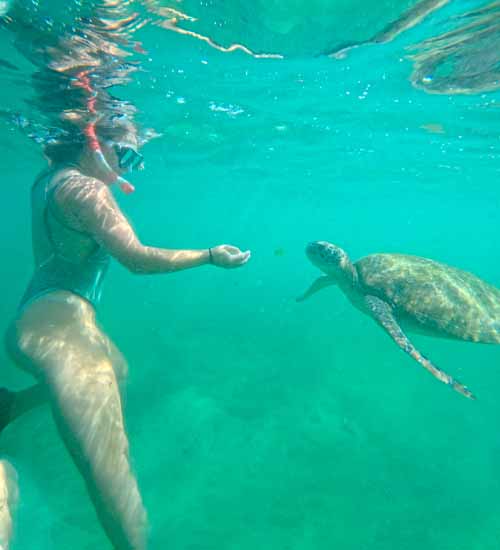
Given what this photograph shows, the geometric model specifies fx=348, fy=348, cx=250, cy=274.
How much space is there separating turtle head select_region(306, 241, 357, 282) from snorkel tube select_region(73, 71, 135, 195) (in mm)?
4342

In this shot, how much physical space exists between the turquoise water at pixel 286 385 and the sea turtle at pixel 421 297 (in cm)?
315

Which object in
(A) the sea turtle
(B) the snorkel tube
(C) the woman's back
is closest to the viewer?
(C) the woman's back

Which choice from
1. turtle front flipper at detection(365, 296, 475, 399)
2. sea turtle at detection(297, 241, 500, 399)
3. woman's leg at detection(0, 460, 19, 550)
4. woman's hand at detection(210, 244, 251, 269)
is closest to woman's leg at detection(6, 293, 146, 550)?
woman's leg at detection(0, 460, 19, 550)

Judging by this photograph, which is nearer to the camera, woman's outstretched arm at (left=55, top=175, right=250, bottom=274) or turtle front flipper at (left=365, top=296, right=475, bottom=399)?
woman's outstretched arm at (left=55, top=175, right=250, bottom=274)

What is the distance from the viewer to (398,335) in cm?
638

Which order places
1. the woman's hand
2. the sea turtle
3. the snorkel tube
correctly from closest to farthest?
the woman's hand < the snorkel tube < the sea turtle

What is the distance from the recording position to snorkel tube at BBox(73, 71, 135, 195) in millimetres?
5434

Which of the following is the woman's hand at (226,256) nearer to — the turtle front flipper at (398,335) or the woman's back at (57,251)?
the woman's back at (57,251)

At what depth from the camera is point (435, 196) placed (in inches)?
1412

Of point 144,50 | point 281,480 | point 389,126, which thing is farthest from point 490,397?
point 144,50

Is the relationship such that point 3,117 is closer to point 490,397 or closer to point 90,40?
point 90,40

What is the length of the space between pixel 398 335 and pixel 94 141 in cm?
688

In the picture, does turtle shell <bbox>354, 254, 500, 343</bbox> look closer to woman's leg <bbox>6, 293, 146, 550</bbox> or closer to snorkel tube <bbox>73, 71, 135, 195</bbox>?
snorkel tube <bbox>73, 71, 135, 195</bbox>

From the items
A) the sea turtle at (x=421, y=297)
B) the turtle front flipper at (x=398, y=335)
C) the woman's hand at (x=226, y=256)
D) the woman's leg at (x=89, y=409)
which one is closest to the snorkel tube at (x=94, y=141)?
the woman's leg at (x=89, y=409)
